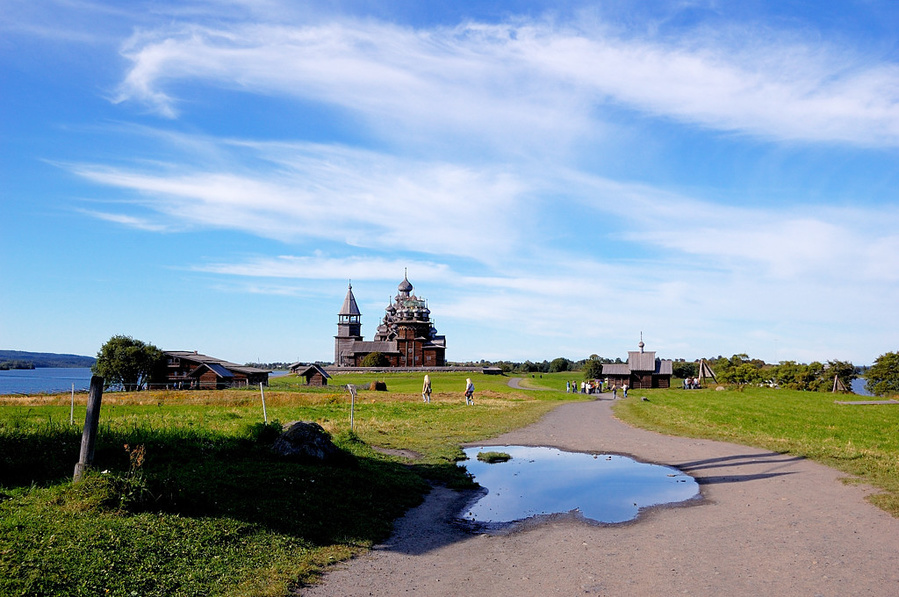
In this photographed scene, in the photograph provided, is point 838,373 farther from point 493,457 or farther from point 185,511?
point 185,511

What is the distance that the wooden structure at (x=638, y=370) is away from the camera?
84.2 meters

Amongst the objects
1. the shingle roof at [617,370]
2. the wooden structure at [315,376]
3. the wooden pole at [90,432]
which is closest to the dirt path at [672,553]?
the wooden pole at [90,432]

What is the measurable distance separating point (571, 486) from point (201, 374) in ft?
226

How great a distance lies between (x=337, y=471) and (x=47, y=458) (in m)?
5.99

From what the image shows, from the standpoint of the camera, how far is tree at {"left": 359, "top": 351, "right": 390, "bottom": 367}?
403 feet

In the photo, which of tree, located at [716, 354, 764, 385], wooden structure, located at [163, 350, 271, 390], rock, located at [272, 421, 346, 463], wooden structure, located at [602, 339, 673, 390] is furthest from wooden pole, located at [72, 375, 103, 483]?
tree, located at [716, 354, 764, 385]

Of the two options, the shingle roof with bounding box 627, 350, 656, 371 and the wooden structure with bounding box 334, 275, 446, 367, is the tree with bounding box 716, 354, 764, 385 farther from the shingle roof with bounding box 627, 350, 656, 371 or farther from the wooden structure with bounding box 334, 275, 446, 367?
the wooden structure with bounding box 334, 275, 446, 367

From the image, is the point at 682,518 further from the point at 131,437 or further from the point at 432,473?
the point at 131,437

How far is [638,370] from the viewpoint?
3322 inches

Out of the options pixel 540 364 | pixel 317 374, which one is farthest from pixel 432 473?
pixel 540 364

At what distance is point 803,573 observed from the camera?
29.7 feet

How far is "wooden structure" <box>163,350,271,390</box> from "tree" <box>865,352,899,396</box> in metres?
85.4

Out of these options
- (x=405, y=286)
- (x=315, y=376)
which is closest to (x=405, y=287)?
(x=405, y=286)

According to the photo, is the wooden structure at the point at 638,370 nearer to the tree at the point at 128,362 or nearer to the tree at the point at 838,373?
the tree at the point at 838,373
